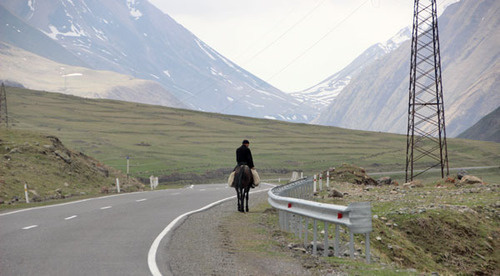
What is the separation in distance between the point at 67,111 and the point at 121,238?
14980 cm

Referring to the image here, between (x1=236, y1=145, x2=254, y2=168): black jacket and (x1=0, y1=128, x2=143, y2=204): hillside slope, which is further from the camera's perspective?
(x1=0, y1=128, x2=143, y2=204): hillside slope

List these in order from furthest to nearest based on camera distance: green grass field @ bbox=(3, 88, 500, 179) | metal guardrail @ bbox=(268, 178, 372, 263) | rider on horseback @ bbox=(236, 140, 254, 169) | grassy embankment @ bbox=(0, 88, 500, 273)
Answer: green grass field @ bbox=(3, 88, 500, 179)
rider on horseback @ bbox=(236, 140, 254, 169)
grassy embankment @ bbox=(0, 88, 500, 273)
metal guardrail @ bbox=(268, 178, 372, 263)

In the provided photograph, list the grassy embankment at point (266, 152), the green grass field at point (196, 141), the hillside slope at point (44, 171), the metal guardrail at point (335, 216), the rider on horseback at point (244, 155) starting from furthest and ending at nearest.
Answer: the green grass field at point (196, 141) → the hillside slope at point (44, 171) → the rider on horseback at point (244, 155) → the grassy embankment at point (266, 152) → the metal guardrail at point (335, 216)

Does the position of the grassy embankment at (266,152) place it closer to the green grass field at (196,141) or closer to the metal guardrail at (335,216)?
the green grass field at (196,141)

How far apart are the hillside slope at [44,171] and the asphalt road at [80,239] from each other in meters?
11.6

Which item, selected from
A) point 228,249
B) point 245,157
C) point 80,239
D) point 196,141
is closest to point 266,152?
point 196,141

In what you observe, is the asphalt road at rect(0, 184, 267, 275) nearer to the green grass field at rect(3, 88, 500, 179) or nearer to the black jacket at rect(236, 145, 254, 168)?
the black jacket at rect(236, 145, 254, 168)

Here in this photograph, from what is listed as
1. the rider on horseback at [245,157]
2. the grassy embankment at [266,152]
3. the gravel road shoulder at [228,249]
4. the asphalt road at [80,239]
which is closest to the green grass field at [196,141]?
the grassy embankment at [266,152]

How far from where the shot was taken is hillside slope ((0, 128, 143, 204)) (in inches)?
1352

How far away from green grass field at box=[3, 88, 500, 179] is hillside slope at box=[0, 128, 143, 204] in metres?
27.7

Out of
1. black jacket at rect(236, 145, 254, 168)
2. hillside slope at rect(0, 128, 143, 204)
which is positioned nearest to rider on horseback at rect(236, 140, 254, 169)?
black jacket at rect(236, 145, 254, 168)

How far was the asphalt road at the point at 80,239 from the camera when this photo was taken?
418 inches

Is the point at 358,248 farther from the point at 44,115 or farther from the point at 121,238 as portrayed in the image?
the point at 44,115

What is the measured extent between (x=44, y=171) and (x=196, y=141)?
85.7 meters
